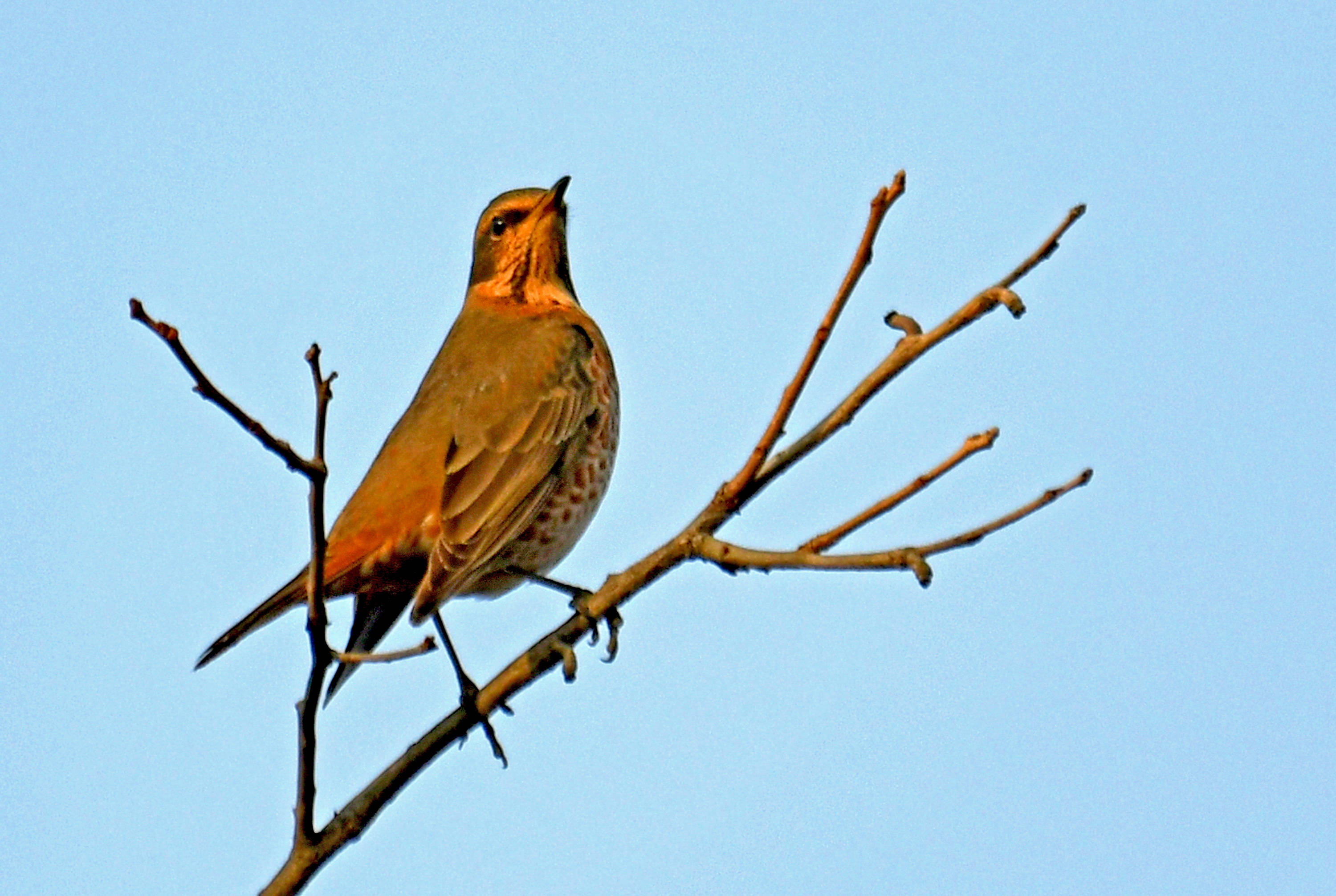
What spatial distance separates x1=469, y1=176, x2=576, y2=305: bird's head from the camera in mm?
10859

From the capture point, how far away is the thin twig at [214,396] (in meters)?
4.10

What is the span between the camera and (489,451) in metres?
8.56

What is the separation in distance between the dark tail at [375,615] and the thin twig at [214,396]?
3.65m

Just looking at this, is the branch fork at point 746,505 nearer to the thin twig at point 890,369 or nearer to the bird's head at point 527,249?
the thin twig at point 890,369

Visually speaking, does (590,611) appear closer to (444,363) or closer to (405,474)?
(405,474)

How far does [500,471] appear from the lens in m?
8.45

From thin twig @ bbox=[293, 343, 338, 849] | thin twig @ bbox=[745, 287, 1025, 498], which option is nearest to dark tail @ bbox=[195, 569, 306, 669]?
thin twig @ bbox=[293, 343, 338, 849]

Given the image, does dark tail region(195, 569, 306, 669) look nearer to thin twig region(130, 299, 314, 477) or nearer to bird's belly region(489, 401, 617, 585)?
bird's belly region(489, 401, 617, 585)

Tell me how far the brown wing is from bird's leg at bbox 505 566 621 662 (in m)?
0.28

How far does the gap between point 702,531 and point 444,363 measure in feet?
16.2

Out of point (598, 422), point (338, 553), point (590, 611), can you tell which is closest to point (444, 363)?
point (598, 422)

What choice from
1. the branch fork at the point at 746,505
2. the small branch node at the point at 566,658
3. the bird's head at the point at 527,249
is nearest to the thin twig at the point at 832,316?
the branch fork at the point at 746,505

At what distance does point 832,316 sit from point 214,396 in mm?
1756

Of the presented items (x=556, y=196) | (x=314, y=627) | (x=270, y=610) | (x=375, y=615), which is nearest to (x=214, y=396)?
(x=314, y=627)
